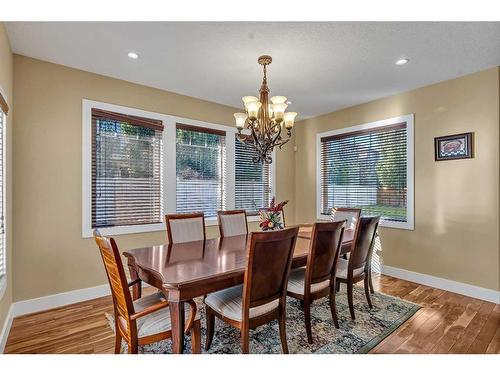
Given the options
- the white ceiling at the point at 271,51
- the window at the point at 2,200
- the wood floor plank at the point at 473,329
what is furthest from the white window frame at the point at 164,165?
the wood floor plank at the point at 473,329

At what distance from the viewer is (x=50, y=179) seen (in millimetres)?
2957

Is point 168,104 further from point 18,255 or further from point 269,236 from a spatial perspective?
point 269,236

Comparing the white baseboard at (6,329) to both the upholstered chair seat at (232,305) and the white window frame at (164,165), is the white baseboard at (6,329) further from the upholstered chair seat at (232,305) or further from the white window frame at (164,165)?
the upholstered chair seat at (232,305)

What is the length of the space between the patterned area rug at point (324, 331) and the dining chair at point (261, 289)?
0.34 metres

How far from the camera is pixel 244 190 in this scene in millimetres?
4723

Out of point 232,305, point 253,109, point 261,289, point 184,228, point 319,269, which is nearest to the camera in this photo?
point 261,289

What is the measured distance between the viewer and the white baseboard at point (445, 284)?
3.11 metres

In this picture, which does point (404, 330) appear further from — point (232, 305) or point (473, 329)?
point (232, 305)

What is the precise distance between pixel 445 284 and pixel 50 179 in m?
4.93

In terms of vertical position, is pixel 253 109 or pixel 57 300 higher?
pixel 253 109

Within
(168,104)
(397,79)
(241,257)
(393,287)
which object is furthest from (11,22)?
(393,287)

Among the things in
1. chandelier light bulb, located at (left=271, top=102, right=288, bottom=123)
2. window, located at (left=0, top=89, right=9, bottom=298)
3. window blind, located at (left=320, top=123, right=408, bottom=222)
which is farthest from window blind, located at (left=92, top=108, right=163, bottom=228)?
window blind, located at (left=320, top=123, right=408, bottom=222)

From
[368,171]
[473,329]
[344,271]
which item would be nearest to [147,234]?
[344,271]
